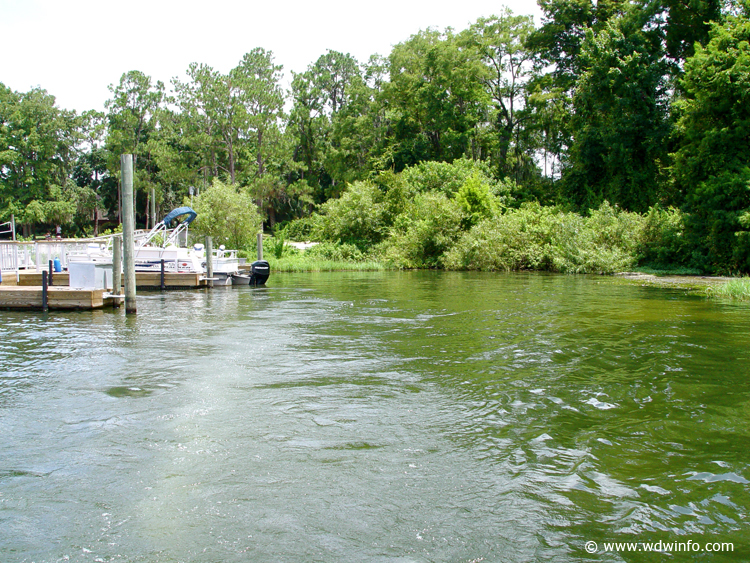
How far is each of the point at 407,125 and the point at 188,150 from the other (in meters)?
21.6

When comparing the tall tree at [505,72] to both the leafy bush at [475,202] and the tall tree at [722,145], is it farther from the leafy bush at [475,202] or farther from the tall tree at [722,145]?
the tall tree at [722,145]

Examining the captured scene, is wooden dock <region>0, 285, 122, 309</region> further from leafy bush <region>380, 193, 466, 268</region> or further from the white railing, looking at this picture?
leafy bush <region>380, 193, 466, 268</region>

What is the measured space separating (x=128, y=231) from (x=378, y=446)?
12887 millimetres

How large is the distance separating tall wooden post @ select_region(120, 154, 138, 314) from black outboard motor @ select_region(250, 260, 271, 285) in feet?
33.0

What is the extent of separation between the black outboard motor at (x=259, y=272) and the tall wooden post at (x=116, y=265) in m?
8.75

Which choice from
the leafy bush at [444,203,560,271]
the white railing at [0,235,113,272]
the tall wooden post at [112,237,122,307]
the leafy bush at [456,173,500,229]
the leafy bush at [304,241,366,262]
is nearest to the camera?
the tall wooden post at [112,237,122,307]

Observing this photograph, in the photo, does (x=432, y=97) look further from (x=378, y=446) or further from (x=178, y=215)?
(x=378, y=446)

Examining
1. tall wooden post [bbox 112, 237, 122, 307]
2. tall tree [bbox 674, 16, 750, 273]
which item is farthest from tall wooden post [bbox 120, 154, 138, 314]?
tall tree [bbox 674, 16, 750, 273]

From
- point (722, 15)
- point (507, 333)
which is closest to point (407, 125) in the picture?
point (722, 15)

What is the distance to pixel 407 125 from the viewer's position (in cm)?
5916

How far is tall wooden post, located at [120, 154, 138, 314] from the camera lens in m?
16.6

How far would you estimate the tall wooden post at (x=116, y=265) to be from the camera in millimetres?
Answer: 17594

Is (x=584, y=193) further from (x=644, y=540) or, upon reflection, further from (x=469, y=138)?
(x=644, y=540)

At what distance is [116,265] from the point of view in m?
18.0
